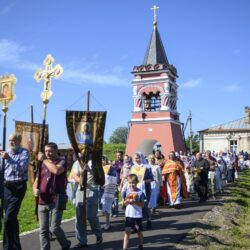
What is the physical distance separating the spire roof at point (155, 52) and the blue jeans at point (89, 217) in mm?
23397

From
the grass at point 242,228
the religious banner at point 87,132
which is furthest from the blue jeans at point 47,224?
the grass at point 242,228

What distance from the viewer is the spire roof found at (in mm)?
30734

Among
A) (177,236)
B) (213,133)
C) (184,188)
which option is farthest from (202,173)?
(213,133)

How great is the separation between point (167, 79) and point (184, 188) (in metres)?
15.9

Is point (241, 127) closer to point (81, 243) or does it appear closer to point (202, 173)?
point (202, 173)

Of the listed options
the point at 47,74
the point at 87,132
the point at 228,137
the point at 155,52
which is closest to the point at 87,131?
the point at 87,132

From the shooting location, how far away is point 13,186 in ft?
21.9

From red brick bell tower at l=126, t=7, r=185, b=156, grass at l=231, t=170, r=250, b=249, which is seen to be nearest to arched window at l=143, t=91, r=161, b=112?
red brick bell tower at l=126, t=7, r=185, b=156

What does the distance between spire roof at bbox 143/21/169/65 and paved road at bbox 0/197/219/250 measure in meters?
19.6

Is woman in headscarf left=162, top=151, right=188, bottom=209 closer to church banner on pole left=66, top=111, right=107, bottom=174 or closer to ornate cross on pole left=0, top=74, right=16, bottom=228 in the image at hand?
church banner on pole left=66, top=111, right=107, bottom=174

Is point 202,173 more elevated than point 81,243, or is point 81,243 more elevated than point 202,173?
point 202,173

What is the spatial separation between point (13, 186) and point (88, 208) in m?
1.78

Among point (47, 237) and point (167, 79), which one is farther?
point (167, 79)

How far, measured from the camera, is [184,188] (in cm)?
1409
